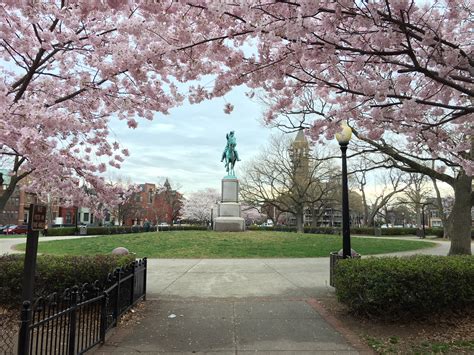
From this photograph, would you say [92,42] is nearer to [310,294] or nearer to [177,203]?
[310,294]

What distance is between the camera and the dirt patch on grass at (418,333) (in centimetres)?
533

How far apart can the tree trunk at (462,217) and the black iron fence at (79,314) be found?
12948mm

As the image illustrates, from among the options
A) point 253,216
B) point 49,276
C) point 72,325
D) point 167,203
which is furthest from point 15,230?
point 72,325

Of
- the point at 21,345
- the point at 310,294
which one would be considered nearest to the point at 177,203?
the point at 310,294

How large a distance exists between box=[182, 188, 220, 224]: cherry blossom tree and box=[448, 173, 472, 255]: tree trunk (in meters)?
69.8

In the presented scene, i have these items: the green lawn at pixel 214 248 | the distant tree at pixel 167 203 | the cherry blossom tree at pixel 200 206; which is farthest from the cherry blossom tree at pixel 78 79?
the cherry blossom tree at pixel 200 206

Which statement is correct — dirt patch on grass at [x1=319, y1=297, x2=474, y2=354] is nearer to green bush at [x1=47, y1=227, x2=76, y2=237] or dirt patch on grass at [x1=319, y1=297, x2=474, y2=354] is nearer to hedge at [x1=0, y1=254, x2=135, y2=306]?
hedge at [x1=0, y1=254, x2=135, y2=306]

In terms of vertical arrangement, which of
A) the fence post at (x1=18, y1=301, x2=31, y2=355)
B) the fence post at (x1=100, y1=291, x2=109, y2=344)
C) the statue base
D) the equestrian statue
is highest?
the equestrian statue

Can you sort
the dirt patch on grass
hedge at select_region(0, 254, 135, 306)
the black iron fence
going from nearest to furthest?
the black iron fence < the dirt patch on grass < hedge at select_region(0, 254, 135, 306)

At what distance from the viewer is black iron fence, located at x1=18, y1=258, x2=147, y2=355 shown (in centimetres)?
384

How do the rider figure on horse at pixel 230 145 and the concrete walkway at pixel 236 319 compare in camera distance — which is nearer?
the concrete walkway at pixel 236 319

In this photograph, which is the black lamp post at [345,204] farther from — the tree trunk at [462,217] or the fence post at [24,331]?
the tree trunk at [462,217]

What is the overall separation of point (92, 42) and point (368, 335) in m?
6.47

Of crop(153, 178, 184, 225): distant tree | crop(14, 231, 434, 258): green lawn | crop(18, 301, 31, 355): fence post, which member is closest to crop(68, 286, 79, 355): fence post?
crop(18, 301, 31, 355): fence post
